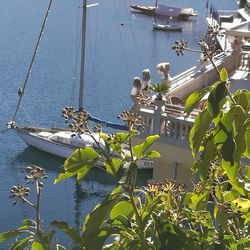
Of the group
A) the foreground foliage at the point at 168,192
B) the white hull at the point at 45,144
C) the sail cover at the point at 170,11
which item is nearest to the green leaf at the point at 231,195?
the foreground foliage at the point at 168,192

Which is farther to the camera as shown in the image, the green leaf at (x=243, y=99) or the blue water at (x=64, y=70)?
the blue water at (x=64, y=70)

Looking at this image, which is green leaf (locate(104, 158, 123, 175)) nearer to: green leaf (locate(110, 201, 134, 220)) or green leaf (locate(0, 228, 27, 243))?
green leaf (locate(110, 201, 134, 220))

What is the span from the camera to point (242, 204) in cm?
291

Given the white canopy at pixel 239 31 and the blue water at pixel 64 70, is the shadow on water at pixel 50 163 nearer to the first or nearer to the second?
the blue water at pixel 64 70

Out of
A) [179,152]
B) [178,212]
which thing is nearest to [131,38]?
[179,152]

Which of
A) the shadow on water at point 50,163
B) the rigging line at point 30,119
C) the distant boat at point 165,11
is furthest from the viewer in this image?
the distant boat at point 165,11

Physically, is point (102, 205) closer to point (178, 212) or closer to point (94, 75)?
point (178, 212)

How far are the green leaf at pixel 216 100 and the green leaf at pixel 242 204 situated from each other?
22.6 inches

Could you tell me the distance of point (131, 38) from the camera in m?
57.8

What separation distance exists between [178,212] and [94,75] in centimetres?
3883

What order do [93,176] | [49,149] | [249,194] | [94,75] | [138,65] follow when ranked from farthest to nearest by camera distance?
1. [138,65]
2. [94,75]
3. [49,149]
4. [93,176]
5. [249,194]

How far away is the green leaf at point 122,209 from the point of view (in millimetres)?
2768

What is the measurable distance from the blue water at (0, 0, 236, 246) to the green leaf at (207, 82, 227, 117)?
59.5ft

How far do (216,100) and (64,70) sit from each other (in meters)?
40.3
